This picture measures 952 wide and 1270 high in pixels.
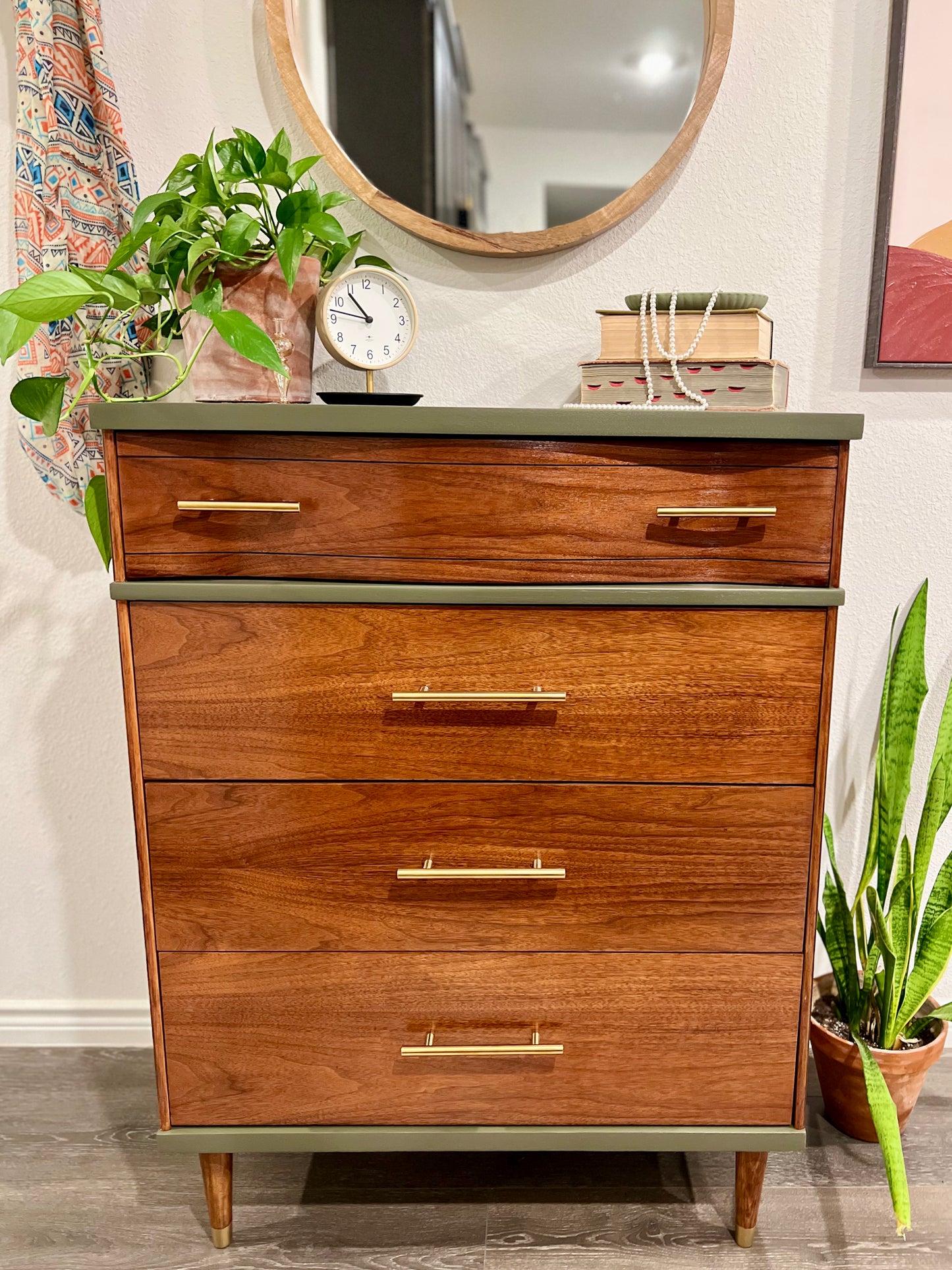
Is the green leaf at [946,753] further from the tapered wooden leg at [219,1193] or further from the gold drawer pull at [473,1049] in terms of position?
the tapered wooden leg at [219,1193]

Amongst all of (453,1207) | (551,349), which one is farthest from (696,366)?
(453,1207)

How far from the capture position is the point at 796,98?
4.10 feet

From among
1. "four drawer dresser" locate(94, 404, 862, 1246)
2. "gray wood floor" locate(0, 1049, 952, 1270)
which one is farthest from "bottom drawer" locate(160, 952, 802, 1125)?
"gray wood floor" locate(0, 1049, 952, 1270)

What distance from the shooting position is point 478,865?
989 millimetres

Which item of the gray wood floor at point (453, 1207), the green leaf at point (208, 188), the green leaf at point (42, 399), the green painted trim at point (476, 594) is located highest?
the green leaf at point (208, 188)

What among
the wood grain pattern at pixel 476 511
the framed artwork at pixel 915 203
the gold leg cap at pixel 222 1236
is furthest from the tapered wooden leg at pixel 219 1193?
the framed artwork at pixel 915 203

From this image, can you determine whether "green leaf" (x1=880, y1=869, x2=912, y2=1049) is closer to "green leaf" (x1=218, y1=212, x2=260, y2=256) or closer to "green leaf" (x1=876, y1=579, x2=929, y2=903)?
"green leaf" (x1=876, y1=579, x2=929, y2=903)

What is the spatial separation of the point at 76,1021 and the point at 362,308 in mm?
1297

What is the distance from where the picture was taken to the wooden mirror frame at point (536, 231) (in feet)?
3.96

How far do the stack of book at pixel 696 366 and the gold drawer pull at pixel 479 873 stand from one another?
554 mm

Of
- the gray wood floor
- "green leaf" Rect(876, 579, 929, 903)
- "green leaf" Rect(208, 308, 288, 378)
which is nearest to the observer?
"green leaf" Rect(208, 308, 288, 378)

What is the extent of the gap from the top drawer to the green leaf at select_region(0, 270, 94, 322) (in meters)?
0.15

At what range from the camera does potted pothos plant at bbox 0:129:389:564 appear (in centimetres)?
89

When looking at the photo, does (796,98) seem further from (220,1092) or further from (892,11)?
(220,1092)
